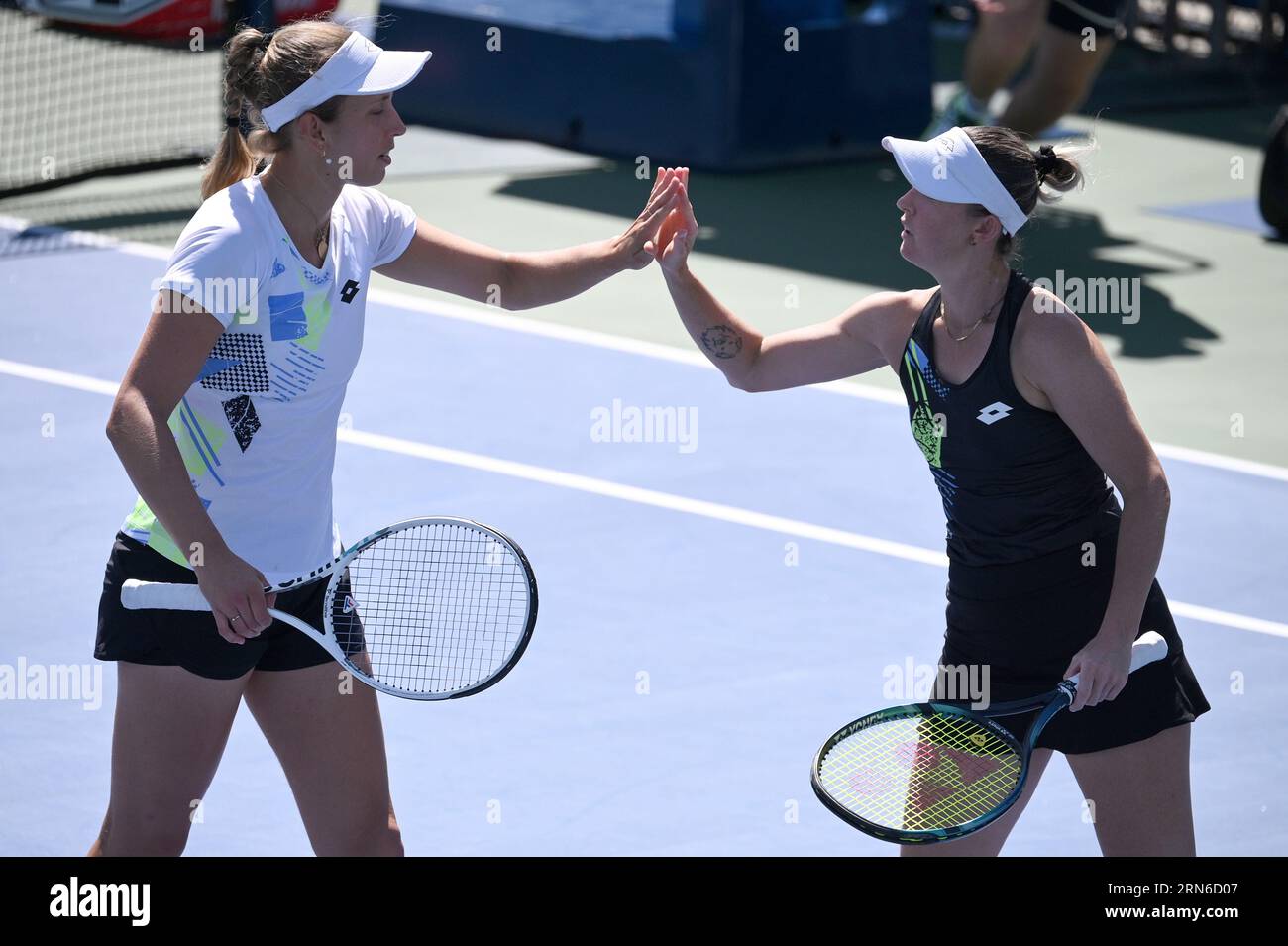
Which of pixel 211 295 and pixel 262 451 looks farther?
pixel 262 451

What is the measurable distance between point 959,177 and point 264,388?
1.40m

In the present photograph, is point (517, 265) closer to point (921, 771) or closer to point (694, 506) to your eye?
point (921, 771)

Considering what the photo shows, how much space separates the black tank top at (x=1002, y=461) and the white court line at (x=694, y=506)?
276cm

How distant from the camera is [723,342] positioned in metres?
4.41

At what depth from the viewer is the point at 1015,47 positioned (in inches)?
479

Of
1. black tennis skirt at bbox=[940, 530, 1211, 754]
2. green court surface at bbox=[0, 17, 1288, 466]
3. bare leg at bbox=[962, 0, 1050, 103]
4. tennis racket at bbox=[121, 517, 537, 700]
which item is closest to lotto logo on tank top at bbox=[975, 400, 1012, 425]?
black tennis skirt at bbox=[940, 530, 1211, 754]

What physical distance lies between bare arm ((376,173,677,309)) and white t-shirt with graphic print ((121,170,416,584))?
0.38 m

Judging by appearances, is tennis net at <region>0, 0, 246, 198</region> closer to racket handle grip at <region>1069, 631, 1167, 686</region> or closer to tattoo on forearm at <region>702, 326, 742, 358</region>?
tattoo on forearm at <region>702, 326, 742, 358</region>

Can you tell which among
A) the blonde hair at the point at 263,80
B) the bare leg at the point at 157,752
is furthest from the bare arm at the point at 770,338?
the bare leg at the point at 157,752

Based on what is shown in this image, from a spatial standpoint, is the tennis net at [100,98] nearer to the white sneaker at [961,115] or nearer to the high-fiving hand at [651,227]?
the white sneaker at [961,115]

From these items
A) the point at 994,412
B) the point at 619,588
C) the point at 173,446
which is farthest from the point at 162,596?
the point at 619,588

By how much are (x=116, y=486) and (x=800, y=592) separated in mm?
2656
